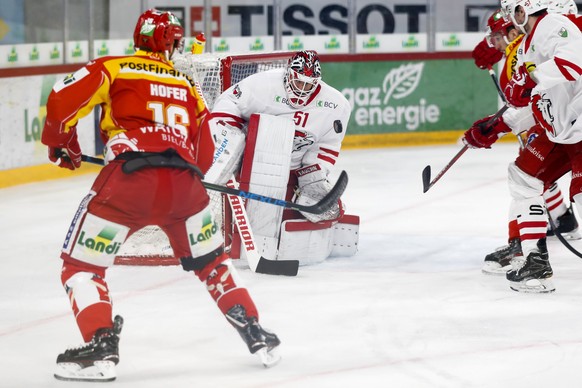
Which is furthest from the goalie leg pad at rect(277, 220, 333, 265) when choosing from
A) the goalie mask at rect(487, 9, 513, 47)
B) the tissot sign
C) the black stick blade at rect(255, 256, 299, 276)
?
the tissot sign

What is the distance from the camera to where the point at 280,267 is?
479cm

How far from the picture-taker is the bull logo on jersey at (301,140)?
5.05m

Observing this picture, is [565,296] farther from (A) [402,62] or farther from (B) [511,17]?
(A) [402,62]

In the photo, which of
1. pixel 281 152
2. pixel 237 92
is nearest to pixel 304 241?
pixel 281 152

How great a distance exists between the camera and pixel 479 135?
500 centimetres

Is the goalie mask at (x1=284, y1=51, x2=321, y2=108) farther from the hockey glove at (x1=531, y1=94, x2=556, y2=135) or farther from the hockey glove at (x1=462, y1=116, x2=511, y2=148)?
the hockey glove at (x1=531, y1=94, x2=556, y2=135)

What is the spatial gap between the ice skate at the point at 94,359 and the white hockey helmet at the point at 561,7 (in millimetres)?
2028

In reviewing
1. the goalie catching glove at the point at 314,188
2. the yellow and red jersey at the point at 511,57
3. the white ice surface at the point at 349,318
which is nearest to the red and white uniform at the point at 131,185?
the white ice surface at the point at 349,318

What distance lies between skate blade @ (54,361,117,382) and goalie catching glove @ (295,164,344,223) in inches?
73.9

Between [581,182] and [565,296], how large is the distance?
438mm

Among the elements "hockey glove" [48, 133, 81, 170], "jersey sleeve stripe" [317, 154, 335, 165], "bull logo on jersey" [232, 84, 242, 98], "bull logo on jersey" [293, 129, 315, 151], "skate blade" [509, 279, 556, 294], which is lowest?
"skate blade" [509, 279, 556, 294]

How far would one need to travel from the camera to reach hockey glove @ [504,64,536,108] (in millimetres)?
4547

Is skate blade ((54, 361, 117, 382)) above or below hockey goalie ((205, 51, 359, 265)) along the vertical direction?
below

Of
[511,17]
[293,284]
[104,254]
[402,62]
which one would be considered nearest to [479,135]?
[511,17]
